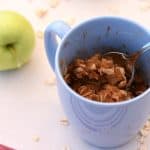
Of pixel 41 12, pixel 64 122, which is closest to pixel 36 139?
pixel 64 122

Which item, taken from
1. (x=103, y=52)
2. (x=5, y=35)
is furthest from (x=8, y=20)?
(x=103, y=52)

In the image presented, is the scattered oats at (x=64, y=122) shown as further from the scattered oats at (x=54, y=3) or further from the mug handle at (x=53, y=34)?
the scattered oats at (x=54, y=3)

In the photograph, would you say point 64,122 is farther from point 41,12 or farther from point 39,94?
point 41,12

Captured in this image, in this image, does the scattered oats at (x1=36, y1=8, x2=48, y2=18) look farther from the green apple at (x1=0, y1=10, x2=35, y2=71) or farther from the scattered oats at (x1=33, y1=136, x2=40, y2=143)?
the scattered oats at (x1=33, y1=136, x2=40, y2=143)

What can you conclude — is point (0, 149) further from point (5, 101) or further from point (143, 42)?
point (143, 42)

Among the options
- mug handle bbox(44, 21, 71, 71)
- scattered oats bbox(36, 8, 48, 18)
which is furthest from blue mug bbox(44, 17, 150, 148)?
scattered oats bbox(36, 8, 48, 18)

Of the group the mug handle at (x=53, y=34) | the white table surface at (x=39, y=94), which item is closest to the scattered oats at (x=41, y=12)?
the white table surface at (x=39, y=94)
